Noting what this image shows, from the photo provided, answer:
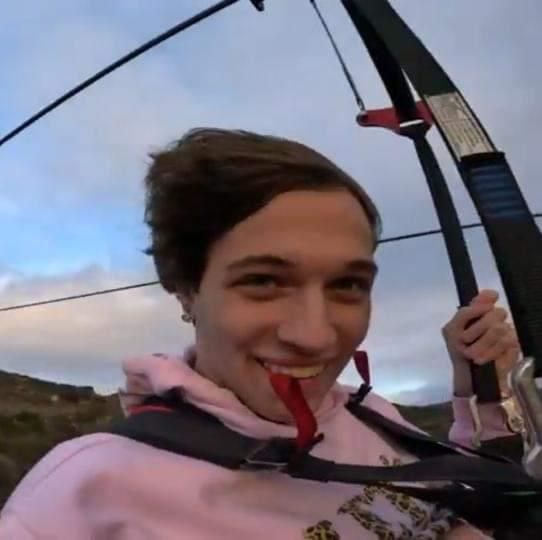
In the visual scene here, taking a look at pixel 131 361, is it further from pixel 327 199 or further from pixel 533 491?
pixel 533 491

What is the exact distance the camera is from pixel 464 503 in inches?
47.6

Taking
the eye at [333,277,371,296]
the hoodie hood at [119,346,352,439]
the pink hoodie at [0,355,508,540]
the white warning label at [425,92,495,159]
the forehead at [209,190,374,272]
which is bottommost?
the pink hoodie at [0,355,508,540]

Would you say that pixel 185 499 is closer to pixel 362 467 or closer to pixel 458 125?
pixel 362 467

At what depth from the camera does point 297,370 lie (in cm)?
129

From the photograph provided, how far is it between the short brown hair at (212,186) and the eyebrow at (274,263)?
0.06 m

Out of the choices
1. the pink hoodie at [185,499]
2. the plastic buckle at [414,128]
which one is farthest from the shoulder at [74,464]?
the plastic buckle at [414,128]

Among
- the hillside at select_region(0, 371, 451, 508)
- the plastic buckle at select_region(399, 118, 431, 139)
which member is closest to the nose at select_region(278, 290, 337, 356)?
the plastic buckle at select_region(399, 118, 431, 139)

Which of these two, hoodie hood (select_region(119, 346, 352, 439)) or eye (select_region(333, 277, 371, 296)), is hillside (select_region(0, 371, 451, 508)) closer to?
hoodie hood (select_region(119, 346, 352, 439))

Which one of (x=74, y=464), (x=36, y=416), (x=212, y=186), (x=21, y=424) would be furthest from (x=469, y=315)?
(x=36, y=416)

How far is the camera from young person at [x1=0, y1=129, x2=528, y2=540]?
1.22 m

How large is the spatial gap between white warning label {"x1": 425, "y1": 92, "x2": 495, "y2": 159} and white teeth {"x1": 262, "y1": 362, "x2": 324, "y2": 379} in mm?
323

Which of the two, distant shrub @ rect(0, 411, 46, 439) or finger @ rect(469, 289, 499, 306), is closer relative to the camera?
finger @ rect(469, 289, 499, 306)

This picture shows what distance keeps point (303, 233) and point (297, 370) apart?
0.49ft

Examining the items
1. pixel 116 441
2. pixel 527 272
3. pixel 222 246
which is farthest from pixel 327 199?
pixel 527 272
